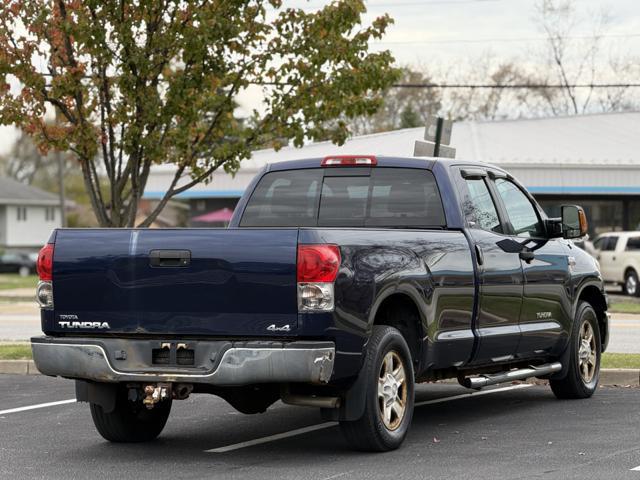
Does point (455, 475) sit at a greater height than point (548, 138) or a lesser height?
lesser

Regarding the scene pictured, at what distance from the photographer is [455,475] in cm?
772

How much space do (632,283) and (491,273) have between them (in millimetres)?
24233

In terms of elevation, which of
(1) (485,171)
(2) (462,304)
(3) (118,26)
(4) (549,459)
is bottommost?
(4) (549,459)

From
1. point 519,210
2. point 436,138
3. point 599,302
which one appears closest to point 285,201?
point 519,210

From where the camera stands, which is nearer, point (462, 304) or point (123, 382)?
point (123, 382)

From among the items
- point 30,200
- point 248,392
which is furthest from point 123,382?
point 30,200

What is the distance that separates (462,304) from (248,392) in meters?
1.84

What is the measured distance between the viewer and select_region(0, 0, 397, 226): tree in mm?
15305

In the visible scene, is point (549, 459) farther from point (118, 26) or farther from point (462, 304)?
point (118, 26)

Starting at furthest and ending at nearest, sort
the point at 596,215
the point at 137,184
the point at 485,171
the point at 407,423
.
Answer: the point at 596,215
the point at 137,184
the point at 485,171
the point at 407,423

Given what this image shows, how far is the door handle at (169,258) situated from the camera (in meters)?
8.28

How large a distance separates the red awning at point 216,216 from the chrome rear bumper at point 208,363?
36845mm

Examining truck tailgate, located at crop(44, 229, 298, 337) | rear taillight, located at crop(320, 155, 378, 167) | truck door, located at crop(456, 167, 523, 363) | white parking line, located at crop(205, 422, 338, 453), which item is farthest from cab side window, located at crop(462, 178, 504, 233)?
truck tailgate, located at crop(44, 229, 298, 337)

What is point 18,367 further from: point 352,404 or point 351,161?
point 352,404
